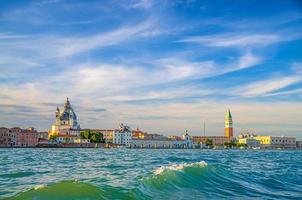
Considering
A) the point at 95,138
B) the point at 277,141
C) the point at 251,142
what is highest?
the point at 95,138

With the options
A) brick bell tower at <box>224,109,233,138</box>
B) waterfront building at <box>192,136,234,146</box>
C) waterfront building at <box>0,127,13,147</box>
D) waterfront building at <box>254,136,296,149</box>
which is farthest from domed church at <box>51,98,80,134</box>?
waterfront building at <box>254,136,296,149</box>

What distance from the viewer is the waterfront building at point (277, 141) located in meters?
160

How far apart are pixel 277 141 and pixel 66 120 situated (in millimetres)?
83270

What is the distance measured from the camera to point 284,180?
13703mm

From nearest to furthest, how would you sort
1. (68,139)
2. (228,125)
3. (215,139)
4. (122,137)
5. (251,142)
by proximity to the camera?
(68,139)
(122,137)
(251,142)
(215,139)
(228,125)

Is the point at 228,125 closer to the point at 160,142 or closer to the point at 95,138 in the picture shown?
the point at 160,142

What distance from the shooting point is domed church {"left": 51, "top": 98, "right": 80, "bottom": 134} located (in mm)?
136125

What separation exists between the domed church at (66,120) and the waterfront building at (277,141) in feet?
236

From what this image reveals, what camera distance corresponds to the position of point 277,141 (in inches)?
6383

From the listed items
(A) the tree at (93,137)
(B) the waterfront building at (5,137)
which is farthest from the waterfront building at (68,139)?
(B) the waterfront building at (5,137)

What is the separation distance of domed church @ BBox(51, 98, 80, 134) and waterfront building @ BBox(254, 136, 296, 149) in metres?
71.9

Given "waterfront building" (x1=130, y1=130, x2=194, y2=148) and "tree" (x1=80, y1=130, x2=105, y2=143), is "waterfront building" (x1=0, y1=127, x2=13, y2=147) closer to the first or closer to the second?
"tree" (x1=80, y1=130, x2=105, y2=143)

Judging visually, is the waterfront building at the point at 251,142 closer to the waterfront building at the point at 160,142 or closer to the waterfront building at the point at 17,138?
the waterfront building at the point at 160,142

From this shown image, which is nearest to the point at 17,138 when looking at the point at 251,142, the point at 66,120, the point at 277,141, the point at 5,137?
the point at 5,137
